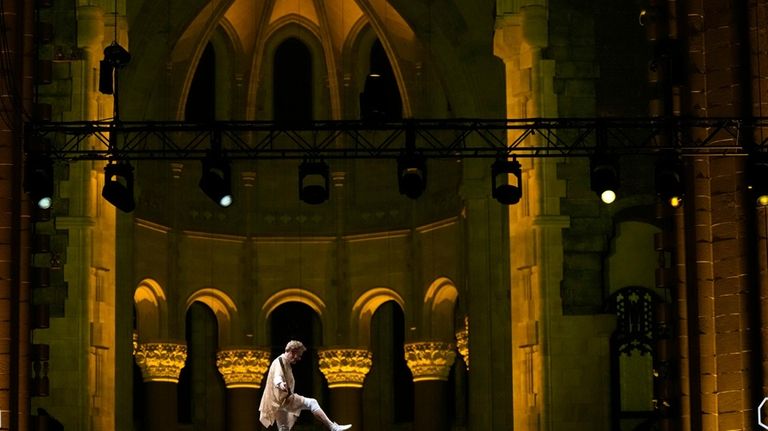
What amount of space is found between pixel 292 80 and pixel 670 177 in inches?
771

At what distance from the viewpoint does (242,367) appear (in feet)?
135

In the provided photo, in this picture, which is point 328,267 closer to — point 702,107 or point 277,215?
point 277,215

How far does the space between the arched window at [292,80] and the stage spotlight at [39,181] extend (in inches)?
748

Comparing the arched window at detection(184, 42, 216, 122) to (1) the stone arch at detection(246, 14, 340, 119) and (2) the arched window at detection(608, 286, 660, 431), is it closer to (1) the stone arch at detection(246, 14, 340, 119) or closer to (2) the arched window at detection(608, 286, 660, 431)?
(1) the stone arch at detection(246, 14, 340, 119)

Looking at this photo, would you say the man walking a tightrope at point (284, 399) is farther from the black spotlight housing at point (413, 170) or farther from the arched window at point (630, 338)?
the arched window at point (630, 338)

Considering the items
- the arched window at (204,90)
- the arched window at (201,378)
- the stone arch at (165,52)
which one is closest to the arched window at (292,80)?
the arched window at (204,90)

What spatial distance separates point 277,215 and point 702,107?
18.7 meters

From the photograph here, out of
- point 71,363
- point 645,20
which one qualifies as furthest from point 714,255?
point 71,363

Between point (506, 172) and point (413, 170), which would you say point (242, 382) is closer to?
point (506, 172)

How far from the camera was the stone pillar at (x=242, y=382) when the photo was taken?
134 feet

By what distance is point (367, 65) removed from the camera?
139 ft

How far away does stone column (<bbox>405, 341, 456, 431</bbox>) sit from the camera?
4006cm

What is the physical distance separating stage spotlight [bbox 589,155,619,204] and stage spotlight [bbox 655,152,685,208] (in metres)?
0.68

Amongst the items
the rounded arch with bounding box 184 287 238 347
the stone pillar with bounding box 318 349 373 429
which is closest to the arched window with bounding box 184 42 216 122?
the rounded arch with bounding box 184 287 238 347
